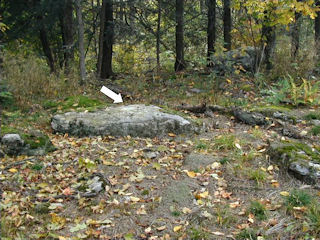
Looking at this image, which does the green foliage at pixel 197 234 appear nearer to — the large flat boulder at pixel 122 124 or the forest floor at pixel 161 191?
the forest floor at pixel 161 191

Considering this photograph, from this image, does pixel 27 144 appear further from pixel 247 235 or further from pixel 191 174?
pixel 247 235

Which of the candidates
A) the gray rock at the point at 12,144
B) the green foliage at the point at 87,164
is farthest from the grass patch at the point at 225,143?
the gray rock at the point at 12,144

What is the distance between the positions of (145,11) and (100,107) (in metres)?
5.70

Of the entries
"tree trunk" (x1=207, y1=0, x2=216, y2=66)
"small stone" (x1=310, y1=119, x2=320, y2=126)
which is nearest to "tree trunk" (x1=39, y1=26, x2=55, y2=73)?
"tree trunk" (x1=207, y1=0, x2=216, y2=66)

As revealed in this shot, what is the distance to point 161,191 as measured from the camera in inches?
170

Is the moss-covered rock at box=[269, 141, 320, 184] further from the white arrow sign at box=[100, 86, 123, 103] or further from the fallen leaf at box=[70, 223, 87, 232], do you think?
the white arrow sign at box=[100, 86, 123, 103]

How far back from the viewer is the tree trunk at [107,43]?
11.1m

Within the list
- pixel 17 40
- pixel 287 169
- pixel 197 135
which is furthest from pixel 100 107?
pixel 17 40

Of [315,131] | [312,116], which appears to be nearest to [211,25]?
[312,116]

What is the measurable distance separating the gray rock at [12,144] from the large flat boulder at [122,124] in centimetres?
122

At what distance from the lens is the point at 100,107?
7.08 meters

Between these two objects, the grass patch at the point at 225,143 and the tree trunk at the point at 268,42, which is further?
the tree trunk at the point at 268,42

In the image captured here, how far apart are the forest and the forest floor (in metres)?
0.02

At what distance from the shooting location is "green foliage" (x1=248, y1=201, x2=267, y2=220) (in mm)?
3798
